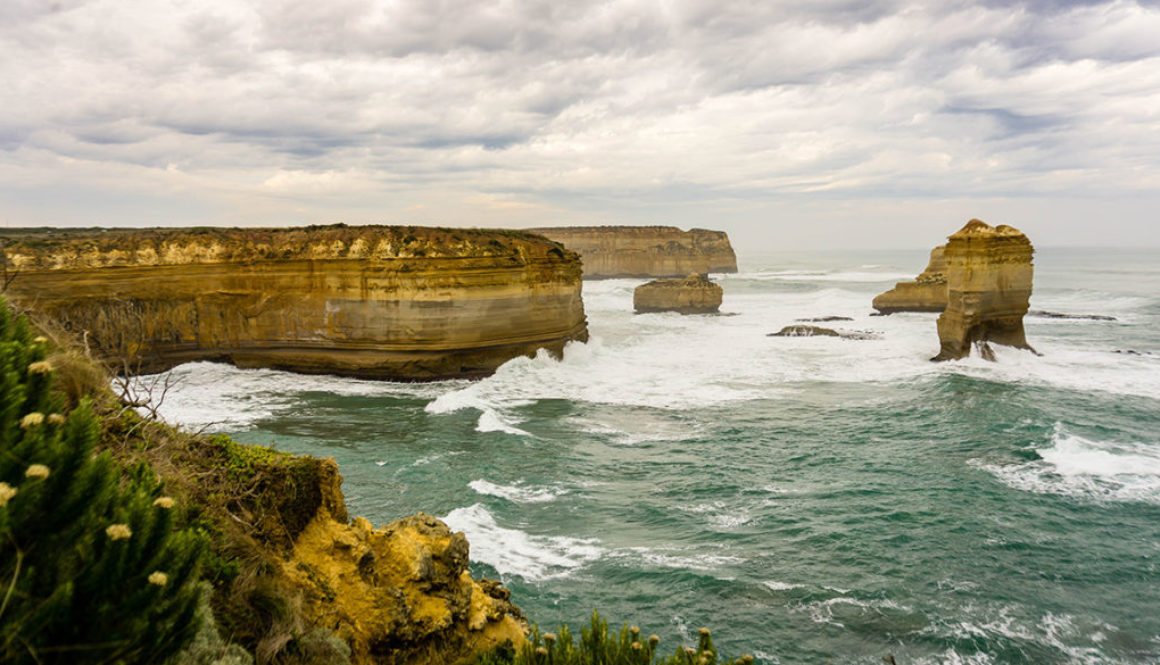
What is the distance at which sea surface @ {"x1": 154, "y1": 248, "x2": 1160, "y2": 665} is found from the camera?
26.9ft

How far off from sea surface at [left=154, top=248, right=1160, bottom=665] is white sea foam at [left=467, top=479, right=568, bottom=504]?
0.22 feet

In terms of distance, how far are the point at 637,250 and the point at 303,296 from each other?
71037 mm

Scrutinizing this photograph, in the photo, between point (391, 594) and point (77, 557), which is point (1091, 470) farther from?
point (77, 557)

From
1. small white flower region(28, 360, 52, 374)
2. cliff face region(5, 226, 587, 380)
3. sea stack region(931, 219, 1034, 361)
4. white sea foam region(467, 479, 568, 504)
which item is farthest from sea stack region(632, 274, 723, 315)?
small white flower region(28, 360, 52, 374)

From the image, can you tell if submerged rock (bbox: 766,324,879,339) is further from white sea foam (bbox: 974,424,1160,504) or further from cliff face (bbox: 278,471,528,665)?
cliff face (bbox: 278,471,528,665)

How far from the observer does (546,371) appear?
84.0 feet

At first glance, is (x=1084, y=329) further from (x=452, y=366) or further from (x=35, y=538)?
(x=35, y=538)

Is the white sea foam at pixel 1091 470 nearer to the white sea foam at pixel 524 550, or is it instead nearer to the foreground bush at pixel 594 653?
the white sea foam at pixel 524 550

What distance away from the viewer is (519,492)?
12633mm

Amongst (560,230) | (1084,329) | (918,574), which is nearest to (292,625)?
(918,574)

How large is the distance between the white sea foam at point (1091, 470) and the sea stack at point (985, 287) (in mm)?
10616

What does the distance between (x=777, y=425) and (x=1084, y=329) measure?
96.0 feet

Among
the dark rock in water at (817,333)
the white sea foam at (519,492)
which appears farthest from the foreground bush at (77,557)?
the dark rock in water at (817,333)

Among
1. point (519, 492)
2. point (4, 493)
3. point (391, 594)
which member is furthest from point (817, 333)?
point (4, 493)
